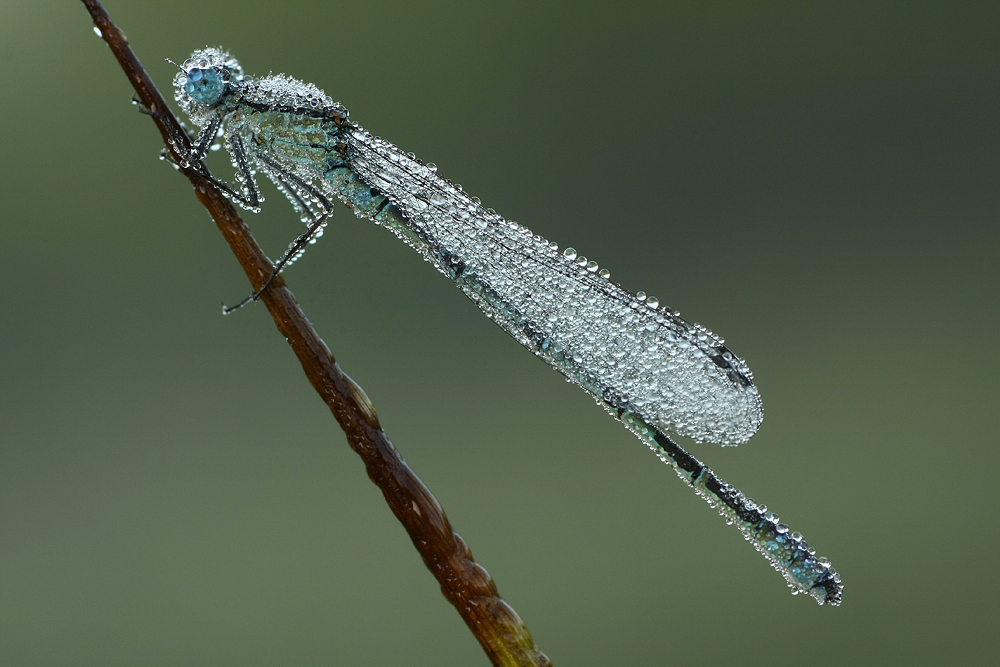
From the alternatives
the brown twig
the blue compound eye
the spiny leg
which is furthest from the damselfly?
the brown twig

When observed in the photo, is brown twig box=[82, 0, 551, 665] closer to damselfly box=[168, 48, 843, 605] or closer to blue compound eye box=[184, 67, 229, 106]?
blue compound eye box=[184, 67, 229, 106]

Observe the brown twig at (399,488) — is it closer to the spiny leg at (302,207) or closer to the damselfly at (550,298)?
the spiny leg at (302,207)

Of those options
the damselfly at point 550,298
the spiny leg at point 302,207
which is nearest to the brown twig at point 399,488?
the spiny leg at point 302,207

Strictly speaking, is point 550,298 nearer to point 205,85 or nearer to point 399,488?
point 399,488

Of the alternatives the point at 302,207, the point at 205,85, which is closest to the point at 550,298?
the point at 302,207

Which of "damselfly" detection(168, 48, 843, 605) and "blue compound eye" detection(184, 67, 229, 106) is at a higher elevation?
"damselfly" detection(168, 48, 843, 605)

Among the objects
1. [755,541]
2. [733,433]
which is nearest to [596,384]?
[733,433]
